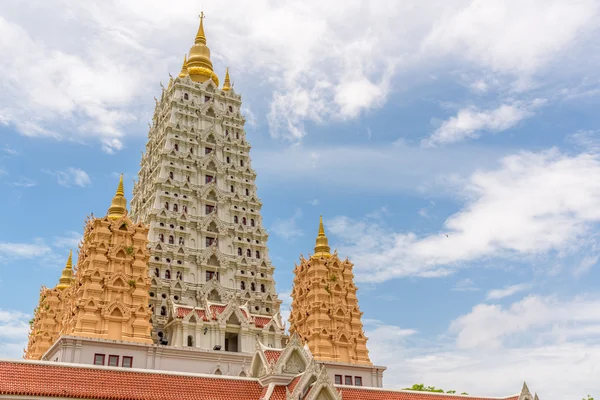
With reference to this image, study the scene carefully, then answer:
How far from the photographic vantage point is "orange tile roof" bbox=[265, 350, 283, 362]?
33.3 meters

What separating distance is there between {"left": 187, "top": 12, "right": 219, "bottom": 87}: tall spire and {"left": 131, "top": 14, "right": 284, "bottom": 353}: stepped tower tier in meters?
0.12

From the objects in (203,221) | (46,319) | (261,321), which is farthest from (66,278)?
(261,321)

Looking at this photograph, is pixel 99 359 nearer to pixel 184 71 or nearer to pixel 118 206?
pixel 118 206

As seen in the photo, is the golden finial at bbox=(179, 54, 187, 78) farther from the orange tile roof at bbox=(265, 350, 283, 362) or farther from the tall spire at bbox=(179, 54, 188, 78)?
the orange tile roof at bbox=(265, 350, 283, 362)

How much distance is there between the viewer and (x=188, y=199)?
56.7m

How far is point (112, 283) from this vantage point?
43938 mm

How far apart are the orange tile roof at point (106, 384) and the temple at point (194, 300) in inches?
3.0

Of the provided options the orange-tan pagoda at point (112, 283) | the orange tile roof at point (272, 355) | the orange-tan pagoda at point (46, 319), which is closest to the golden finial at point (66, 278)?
the orange-tan pagoda at point (46, 319)

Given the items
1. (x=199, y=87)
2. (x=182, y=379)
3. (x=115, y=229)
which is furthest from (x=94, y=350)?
(x=199, y=87)

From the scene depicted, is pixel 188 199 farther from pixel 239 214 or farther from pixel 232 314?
pixel 232 314

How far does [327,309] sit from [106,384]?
25.9 m

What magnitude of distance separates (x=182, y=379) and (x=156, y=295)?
20775 mm

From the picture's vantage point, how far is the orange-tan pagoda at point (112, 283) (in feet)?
139

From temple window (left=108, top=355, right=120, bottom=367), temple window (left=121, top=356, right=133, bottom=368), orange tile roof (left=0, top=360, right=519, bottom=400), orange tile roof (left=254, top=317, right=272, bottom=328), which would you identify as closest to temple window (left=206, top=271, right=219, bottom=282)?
orange tile roof (left=254, top=317, right=272, bottom=328)
